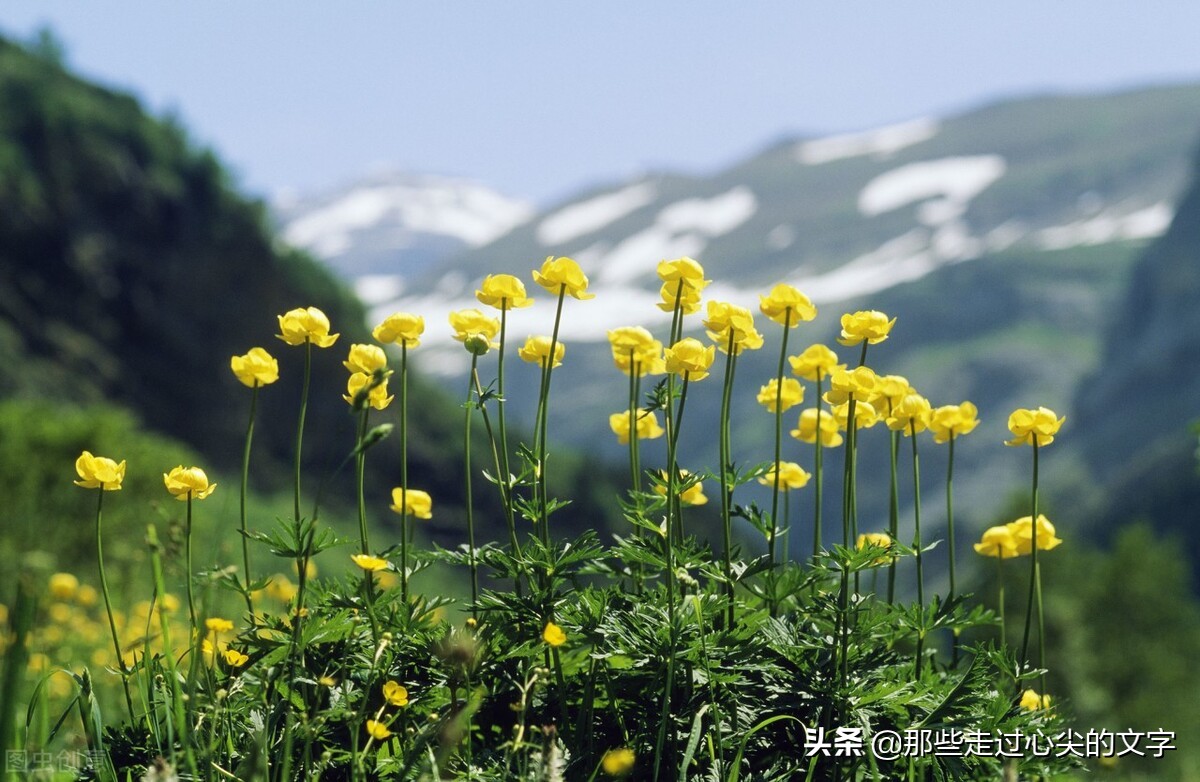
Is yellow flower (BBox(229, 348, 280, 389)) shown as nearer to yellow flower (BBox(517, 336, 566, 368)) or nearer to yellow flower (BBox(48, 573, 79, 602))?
yellow flower (BBox(517, 336, 566, 368))

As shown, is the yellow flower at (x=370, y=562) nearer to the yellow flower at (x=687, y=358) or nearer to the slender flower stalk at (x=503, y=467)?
the slender flower stalk at (x=503, y=467)

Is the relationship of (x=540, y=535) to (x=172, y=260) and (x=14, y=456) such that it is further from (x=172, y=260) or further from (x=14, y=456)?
(x=172, y=260)

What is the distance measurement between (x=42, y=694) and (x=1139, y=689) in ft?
120

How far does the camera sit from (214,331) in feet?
158

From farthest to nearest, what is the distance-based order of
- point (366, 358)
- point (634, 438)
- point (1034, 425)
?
1. point (1034, 425)
2. point (634, 438)
3. point (366, 358)

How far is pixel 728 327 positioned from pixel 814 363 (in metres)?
0.38

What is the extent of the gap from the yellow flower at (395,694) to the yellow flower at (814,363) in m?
1.35

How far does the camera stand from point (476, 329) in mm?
2848

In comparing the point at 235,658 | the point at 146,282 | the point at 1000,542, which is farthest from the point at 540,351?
the point at 146,282

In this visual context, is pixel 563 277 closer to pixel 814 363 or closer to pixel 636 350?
pixel 636 350

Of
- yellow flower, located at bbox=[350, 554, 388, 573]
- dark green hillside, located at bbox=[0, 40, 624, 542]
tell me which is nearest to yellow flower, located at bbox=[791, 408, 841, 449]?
yellow flower, located at bbox=[350, 554, 388, 573]

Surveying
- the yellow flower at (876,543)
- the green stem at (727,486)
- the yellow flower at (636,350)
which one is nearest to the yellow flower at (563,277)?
the yellow flower at (636,350)

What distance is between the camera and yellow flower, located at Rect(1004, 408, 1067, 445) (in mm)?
2969

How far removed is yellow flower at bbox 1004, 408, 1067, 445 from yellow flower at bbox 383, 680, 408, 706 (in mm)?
1700
